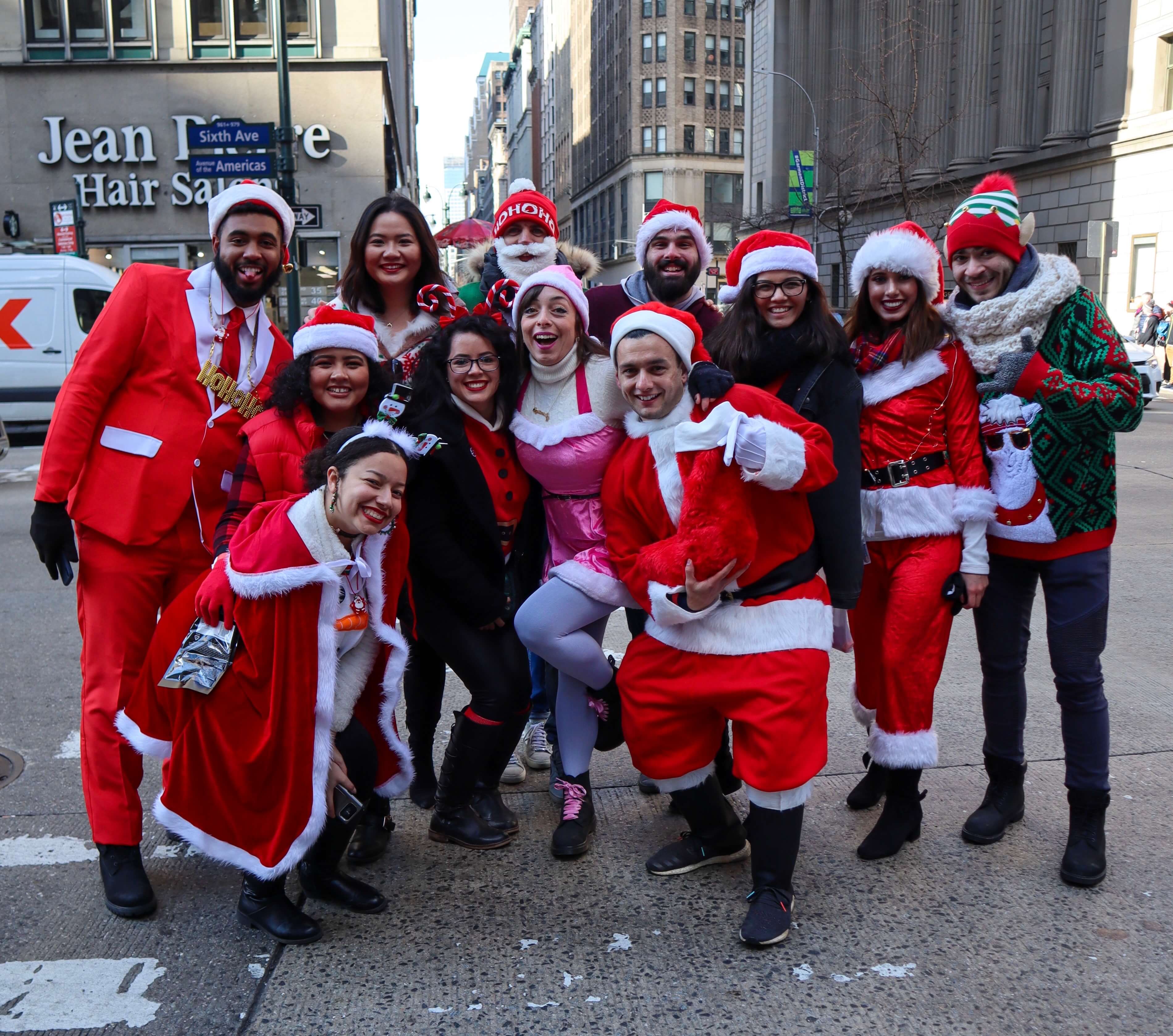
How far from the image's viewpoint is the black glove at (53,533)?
129 inches

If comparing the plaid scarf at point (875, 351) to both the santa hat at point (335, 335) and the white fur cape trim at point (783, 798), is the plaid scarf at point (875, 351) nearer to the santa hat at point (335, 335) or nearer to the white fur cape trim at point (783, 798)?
the white fur cape trim at point (783, 798)

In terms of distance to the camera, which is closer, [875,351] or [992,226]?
[992,226]

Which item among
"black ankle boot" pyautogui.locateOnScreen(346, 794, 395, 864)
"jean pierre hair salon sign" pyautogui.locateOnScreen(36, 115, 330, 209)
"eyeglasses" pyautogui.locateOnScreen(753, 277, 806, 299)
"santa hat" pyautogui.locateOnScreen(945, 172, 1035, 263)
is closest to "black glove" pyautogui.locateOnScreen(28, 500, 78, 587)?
"black ankle boot" pyautogui.locateOnScreen(346, 794, 395, 864)

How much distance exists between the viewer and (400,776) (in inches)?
135

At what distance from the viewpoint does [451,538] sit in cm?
356

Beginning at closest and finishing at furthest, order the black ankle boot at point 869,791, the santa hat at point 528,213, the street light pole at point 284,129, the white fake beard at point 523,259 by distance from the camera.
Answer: the black ankle boot at point 869,791 < the white fake beard at point 523,259 < the santa hat at point 528,213 < the street light pole at point 284,129

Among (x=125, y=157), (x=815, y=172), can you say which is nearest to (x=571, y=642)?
(x=125, y=157)

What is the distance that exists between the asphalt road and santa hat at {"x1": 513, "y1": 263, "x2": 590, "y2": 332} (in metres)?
1.83

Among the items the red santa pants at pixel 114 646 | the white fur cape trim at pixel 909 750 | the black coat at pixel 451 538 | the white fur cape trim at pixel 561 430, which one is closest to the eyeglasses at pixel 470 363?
the black coat at pixel 451 538

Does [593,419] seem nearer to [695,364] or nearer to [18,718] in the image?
[695,364]

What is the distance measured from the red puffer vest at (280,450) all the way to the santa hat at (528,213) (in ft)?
6.36

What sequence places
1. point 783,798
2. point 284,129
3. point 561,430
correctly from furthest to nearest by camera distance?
point 284,129 < point 561,430 < point 783,798

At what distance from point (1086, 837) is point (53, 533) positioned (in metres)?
3.35

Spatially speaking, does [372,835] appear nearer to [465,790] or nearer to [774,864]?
[465,790]
